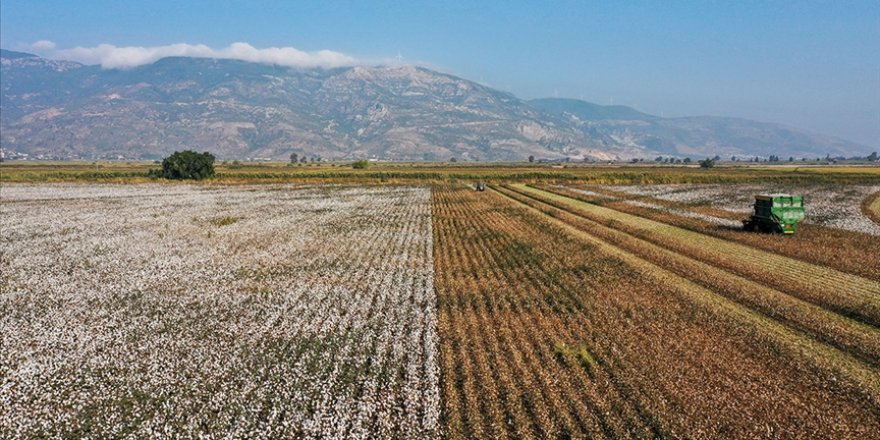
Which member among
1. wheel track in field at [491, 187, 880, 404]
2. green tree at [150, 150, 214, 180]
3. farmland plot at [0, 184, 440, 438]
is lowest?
farmland plot at [0, 184, 440, 438]

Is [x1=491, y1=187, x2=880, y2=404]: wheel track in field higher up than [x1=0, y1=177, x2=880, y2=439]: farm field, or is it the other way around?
[x1=491, y1=187, x2=880, y2=404]: wheel track in field

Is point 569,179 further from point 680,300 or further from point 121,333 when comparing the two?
point 121,333

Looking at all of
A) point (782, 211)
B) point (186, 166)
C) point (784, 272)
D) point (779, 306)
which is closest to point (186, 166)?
point (186, 166)

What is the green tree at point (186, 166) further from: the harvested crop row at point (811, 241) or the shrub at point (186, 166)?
the harvested crop row at point (811, 241)

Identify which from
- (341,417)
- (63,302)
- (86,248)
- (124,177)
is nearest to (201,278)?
(63,302)

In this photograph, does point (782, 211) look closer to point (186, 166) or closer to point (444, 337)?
point (444, 337)

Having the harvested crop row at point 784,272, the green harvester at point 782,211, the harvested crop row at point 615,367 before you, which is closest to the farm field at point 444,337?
the harvested crop row at point 615,367

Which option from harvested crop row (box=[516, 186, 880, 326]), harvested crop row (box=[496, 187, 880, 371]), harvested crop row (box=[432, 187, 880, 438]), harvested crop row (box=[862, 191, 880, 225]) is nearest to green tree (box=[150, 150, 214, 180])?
harvested crop row (box=[516, 186, 880, 326])

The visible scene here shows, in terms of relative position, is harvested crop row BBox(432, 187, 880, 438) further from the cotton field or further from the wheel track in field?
the cotton field
